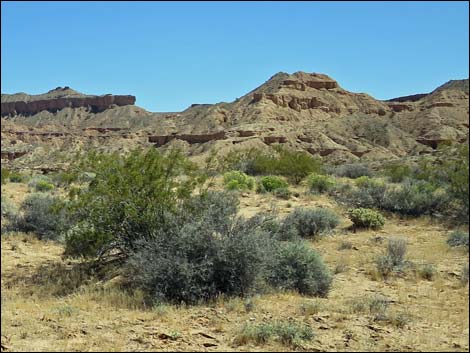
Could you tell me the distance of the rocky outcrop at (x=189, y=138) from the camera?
92387mm

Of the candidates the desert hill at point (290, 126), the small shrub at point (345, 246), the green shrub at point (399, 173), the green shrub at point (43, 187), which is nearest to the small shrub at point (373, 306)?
the small shrub at point (345, 246)

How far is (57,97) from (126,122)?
132 ft

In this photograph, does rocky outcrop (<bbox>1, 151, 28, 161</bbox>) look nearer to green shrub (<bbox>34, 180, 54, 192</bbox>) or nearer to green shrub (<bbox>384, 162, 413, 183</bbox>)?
green shrub (<bbox>34, 180, 54, 192</bbox>)

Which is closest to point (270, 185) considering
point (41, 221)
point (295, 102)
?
point (41, 221)

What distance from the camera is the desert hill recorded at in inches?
3285

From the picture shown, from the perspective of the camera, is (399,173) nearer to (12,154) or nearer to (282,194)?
(282,194)

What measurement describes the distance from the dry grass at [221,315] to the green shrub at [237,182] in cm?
1390

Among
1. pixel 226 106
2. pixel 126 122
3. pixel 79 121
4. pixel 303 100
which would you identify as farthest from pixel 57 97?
pixel 303 100

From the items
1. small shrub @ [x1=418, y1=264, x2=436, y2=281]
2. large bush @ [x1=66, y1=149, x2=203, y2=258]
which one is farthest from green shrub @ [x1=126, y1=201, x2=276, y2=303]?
small shrub @ [x1=418, y1=264, x2=436, y2=281]

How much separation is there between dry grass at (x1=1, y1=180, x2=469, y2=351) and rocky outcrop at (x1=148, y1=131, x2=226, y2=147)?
261 feet

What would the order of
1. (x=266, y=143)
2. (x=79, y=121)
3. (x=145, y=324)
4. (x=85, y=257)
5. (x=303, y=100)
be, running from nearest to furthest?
1. (x=145, y=324)
2. (x=85, y=257)
3. (x=266, y=143)
4. (x=303, y=100)
5. (x=79, y=121)

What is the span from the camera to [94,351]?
5.77 meters

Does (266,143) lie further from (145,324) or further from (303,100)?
(145,324)

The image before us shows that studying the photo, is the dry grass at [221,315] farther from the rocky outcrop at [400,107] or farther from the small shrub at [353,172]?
the rocky outcrop at [400,107]
